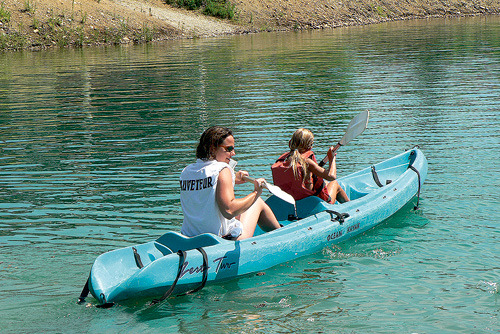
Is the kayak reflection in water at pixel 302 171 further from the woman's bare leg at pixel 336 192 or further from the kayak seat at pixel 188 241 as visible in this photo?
the kayak seat at pixel 188 241

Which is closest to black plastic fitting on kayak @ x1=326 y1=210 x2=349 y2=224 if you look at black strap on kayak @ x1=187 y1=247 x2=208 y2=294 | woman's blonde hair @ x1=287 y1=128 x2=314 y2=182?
woman's blonde hair @ x1=287 y1=128 x2=314 y2=182

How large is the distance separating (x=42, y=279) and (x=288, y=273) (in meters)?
2.63

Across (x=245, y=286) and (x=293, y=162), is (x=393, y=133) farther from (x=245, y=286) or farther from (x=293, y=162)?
(x=245, y=286)

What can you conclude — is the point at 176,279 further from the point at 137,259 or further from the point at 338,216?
the point at 338,216

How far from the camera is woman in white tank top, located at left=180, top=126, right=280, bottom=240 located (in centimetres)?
635

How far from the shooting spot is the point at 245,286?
670 cm

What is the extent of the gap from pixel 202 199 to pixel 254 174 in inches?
175

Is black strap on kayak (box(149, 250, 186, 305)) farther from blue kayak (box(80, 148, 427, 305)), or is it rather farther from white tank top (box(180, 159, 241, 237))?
A: white tank top (box(180, 159, 241, 237))

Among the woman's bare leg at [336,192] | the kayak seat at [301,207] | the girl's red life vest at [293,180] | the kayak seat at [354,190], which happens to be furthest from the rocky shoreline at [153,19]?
the girl's red life vest at [293,180]

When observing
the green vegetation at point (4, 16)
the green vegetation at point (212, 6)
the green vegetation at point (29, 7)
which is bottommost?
the green vegetation at point (4, 16)

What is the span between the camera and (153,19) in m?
40.9

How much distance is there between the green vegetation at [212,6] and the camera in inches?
1745

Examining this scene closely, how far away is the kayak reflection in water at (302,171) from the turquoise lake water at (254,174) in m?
0.83

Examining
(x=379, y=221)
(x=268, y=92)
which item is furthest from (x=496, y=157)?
(x=268, y=92)
